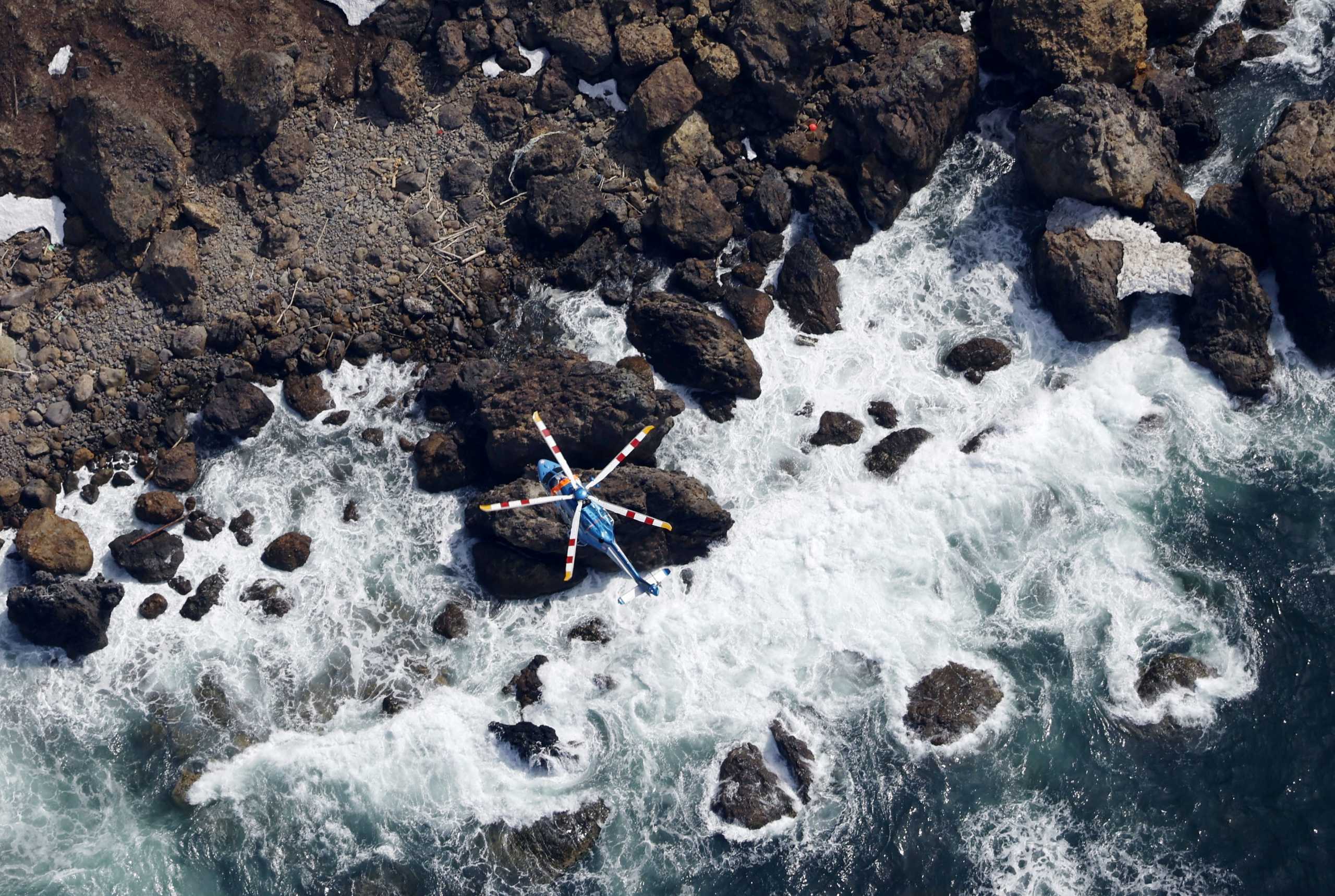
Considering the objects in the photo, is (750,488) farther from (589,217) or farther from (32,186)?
(32,186)

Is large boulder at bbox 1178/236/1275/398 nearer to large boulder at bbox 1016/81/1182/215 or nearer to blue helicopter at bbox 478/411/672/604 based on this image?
large boulder at bbox 1016/81/1182/215

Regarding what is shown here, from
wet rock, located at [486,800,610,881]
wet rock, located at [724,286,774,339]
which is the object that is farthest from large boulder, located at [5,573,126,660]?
wet rock, located at [724,286,774,339]

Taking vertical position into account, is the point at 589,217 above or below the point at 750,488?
above

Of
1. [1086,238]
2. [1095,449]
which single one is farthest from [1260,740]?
[1086,238]

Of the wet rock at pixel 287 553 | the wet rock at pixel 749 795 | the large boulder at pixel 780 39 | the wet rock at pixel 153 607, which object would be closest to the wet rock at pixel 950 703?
the wet rock at pixel 749 795

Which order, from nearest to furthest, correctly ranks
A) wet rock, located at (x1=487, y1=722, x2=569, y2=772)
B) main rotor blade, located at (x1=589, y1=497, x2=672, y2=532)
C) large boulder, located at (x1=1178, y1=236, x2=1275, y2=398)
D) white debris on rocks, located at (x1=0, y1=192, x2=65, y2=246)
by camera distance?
main rotor blade, located at (x1=589, y1=497, x2=672, y2=532) → wet rock, located at (x1=487, y1=722, x2=569, y2=772) → large boulder, located at (x1=1178, y1=236, x2=1275, y2=398) → white debris on rocks, located at (x1=0, y1=192, x2=65, y2=246)

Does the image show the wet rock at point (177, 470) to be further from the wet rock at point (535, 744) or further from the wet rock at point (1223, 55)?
the wet rock at point (1223, 55)
